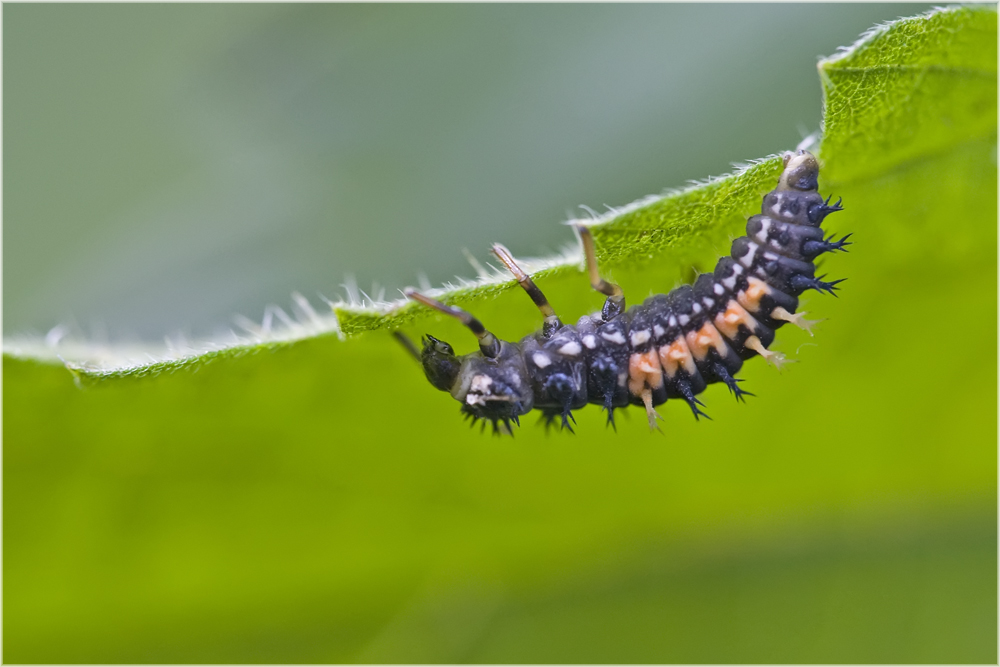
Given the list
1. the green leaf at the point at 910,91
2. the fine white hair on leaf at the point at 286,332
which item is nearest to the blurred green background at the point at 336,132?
the green leaf at the point at 910,91

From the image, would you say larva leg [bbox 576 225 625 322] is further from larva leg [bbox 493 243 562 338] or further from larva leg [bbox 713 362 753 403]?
larva leg [bbox 713 362 753 403]

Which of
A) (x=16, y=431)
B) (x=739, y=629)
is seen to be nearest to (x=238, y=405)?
(x=16, y=431)

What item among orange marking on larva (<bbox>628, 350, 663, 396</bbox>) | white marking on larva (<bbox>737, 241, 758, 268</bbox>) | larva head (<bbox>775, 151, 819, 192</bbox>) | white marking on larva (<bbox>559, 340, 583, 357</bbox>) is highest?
larva head (<bbox>775, 151, 819, 192</bbox>)

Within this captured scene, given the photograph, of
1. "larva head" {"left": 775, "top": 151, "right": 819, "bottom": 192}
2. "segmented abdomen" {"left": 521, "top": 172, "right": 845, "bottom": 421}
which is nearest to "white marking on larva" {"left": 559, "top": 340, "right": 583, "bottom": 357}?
"segmented abdomen" {"left": 521, "top": 172, "right": 845, "bottom": 421}

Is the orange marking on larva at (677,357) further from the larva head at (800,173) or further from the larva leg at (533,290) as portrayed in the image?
the larva head at (800,173)

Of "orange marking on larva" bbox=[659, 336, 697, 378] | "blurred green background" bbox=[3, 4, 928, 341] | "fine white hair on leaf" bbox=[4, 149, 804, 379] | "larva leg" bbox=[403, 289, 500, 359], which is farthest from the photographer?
"blurred green background" bbox=[3, 4, 928, 341]

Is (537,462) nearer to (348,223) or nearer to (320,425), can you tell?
(320,425)

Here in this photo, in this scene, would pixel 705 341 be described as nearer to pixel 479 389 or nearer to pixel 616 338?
pixel 616 338
